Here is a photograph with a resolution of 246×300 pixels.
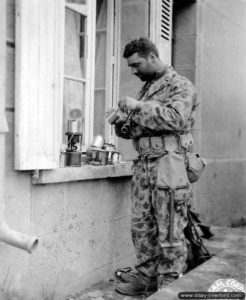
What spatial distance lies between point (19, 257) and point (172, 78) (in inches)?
69.0

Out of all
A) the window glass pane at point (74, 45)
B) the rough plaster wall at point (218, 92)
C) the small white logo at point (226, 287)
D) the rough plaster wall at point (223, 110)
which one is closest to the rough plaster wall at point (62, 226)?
the window glass pane at point (74, 45)

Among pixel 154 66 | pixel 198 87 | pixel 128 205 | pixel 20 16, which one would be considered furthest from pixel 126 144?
pixel 20 16

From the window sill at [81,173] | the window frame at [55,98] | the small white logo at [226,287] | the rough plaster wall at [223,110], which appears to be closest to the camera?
the small white logo at [226,287]

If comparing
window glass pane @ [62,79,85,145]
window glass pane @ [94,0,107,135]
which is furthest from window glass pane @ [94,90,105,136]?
window glass pane @ [62,79,85,145]

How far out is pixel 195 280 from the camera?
3139 millimetres

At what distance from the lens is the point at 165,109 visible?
3.23m

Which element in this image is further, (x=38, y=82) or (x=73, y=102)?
Result: (x=73, y=102)

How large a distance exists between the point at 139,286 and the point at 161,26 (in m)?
2.59

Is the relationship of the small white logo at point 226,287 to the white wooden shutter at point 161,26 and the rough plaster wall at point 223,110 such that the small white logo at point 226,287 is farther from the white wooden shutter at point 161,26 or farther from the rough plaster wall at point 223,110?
the rough plaster wall at point 223,110

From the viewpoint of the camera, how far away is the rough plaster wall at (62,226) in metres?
2.90

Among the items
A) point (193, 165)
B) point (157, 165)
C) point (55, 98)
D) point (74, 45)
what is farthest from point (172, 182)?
point (74, 45)

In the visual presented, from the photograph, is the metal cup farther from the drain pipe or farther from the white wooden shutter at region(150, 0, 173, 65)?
the white wooden shutter at region(150, 0, 173, 65)

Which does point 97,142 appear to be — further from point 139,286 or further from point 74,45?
point 139,286

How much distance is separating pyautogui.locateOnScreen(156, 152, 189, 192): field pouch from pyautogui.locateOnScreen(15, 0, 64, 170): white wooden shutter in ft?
2.58
